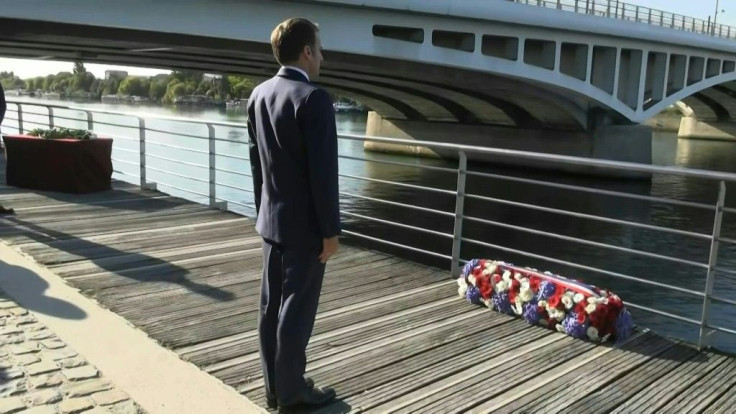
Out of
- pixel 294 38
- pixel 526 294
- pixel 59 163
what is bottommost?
pixel 526 294

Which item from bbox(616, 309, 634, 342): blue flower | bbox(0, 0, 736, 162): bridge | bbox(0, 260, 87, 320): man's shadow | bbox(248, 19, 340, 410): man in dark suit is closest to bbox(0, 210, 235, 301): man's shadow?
bbox(0, 260, 87, 320): man's shadow

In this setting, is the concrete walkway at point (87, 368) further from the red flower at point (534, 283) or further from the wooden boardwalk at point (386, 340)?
the red flower at point (534, 283)

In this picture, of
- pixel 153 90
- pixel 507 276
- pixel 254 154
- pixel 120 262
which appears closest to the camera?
pixel 254 154

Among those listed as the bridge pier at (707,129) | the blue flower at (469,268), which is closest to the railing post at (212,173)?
the blue flower at (469,268)

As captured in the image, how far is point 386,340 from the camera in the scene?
4.25 metres

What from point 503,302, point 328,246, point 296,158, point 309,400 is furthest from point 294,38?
point 503,302

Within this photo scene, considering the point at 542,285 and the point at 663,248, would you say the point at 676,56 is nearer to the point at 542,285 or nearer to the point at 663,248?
the point at 663,248

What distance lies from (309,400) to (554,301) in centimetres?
195

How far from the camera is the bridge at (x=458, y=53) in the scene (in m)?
18.5

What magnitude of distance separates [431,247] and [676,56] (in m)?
26.6

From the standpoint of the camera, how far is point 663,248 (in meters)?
15.3

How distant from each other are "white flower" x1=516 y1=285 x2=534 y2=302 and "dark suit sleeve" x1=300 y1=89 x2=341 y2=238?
2156 mm

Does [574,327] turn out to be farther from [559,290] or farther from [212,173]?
[212,173]

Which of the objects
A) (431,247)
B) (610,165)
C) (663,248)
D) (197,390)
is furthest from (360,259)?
(663,248)
